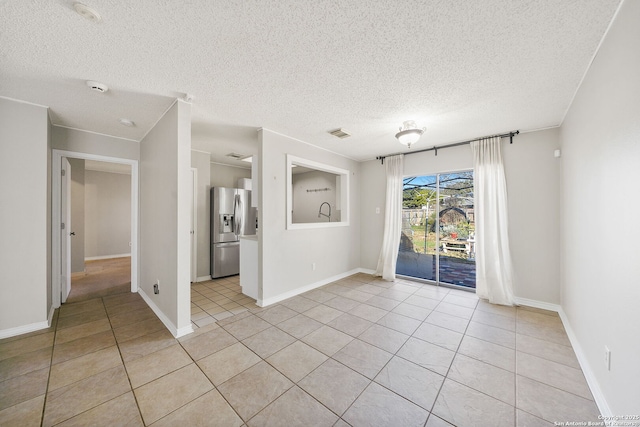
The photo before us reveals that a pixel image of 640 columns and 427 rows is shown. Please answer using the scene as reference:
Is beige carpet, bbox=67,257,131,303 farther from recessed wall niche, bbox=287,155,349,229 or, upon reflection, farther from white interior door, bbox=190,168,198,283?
recessed wall niche, bbox=287,155,349,229

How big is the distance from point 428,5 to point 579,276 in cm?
283

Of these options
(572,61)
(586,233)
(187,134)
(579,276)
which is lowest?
(579,276)

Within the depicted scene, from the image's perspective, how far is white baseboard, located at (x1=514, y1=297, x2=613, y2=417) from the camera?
1549mm

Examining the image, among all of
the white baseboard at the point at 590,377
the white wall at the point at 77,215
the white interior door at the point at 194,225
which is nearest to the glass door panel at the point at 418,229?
the white baseboard at the point at 590,377

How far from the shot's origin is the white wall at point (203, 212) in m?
4.61

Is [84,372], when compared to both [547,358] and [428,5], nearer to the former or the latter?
[428,5]

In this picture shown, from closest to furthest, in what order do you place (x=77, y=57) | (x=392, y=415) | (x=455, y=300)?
(x=392, y=415), (x=77, y=57), (x=455, y=300)

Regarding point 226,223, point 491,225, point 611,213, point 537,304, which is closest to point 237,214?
point 226,223

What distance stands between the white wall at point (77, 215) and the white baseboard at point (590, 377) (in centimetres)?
819

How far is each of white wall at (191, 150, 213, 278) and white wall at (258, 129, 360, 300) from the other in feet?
6.44

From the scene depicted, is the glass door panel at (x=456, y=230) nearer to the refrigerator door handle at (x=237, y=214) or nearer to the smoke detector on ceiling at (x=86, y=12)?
the refrigerator door handle at (x=237, y=214)

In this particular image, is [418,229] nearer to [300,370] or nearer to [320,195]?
[320,195]

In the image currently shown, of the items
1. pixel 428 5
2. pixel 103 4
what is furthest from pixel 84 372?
pixel 428 5

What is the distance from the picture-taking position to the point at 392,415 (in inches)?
60.5
